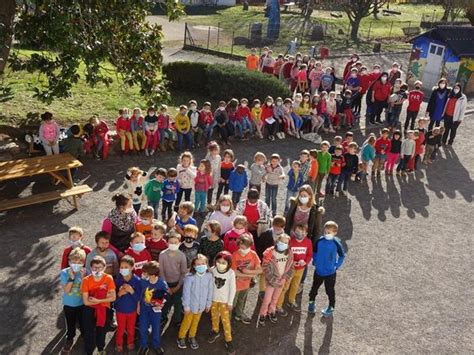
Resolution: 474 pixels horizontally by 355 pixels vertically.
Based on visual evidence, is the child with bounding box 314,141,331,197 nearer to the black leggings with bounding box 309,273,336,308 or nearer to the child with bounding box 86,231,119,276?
the black leggings with bounding box 309,273,336,308

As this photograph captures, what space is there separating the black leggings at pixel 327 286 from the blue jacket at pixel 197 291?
1911 millimetres

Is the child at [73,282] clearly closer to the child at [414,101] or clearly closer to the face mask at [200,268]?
the face mask at [200,268]

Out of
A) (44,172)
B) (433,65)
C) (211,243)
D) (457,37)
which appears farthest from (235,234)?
(457,37)

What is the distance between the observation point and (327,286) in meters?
8.30

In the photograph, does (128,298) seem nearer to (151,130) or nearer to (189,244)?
(189,244)

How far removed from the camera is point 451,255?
35.9ft

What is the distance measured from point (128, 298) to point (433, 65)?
21.2 m

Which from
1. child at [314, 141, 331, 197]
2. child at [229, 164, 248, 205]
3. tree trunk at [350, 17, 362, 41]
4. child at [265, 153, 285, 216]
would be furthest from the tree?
tree trunk at [350, 17, 362, 41]

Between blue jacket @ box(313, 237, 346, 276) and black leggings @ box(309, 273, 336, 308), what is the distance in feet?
0.29

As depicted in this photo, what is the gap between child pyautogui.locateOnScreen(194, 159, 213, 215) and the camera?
1078cm

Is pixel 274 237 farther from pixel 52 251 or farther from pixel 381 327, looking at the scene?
pixel 52 251

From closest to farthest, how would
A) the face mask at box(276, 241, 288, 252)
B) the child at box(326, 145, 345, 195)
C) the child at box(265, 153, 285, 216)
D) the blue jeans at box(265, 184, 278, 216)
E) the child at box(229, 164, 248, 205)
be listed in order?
the face mask at box(276, 241, 288, 252), the child at box(229, 164, 248, 205), the child at box(265, 153, 285, 216), the blue jeans at box(265, 184, 278, 216), the child at box(326, 145, 345, 195)

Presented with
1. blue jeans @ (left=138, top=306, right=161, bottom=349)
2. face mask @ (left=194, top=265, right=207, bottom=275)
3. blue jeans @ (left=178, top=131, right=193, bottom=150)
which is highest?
face mask @ (left=194, top=265, right=207, bottom=275)

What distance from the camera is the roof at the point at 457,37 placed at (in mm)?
22922
